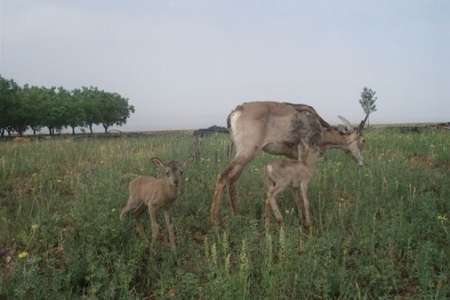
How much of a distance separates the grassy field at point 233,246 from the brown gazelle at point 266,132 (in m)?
0.71

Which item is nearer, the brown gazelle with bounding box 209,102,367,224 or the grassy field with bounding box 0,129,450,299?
the grassy field with bounding box 0,129,450,299

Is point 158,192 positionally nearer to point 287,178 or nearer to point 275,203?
point 275,203

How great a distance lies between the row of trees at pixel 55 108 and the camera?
201 ft

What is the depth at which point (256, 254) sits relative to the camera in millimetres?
5477

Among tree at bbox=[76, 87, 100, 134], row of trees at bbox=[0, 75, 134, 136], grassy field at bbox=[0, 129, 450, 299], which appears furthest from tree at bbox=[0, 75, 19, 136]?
grassy field at bbox=[0, 129, 450, 299]

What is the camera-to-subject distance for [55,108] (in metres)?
71.4

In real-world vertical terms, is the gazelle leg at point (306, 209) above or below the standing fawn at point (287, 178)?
below

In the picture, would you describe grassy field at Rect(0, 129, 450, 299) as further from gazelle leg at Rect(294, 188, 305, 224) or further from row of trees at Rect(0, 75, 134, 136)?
row of trees at Rect(0, 75, 134, 136)

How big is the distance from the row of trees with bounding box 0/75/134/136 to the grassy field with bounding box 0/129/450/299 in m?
58.3

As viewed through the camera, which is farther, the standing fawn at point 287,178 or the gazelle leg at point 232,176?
the gazelle leg at point 232,176

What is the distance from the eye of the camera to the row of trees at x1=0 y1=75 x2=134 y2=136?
61.3 metres

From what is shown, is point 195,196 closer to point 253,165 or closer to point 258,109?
point 258,109

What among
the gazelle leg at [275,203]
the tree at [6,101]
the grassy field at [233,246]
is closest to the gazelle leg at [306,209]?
the grassy field at [233,246]

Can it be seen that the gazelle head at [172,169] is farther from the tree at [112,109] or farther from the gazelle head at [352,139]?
the tree at [112,109]
